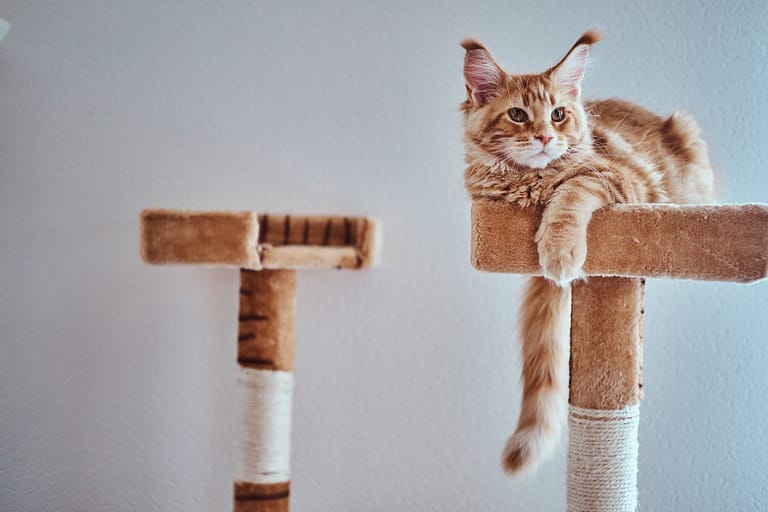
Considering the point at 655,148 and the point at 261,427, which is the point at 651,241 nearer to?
the point at 655,148

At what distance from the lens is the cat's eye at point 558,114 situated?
94 cm

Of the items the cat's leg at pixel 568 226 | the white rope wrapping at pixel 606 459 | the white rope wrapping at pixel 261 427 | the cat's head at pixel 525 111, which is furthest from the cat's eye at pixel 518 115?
the white rope wrapping at pixel 261 427

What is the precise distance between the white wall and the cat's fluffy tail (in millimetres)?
359

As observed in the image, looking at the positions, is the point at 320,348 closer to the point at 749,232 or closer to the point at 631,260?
the point at 631,260

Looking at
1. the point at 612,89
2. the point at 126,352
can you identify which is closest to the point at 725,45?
the point at 612,89

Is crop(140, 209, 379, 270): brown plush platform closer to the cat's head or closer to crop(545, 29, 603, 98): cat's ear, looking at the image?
the cat's head

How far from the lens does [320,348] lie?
1.47m

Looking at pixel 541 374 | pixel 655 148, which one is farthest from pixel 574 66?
pixel 541 374

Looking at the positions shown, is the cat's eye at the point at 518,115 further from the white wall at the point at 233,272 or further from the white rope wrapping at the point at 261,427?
the white rope wrapping at the point at 261,427

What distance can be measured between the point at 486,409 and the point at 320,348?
420 millimetres

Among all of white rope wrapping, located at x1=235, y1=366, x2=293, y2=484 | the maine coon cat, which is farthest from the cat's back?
white rope wrapping, located at x1=235, y1=366, x2=293, y2=484

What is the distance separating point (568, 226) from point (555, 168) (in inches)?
4.9

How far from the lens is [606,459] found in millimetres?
944

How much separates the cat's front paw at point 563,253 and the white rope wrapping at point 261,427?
63 cm
